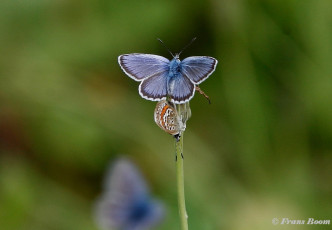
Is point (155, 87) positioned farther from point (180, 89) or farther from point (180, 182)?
point (180, 182)

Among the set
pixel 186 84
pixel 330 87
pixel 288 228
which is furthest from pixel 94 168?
pixel 186 84

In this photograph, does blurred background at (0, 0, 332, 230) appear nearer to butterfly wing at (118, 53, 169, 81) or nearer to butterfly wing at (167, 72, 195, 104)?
butterfly wing at (118, 53, 169, 81)

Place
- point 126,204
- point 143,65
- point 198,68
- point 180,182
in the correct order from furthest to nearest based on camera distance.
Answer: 1. point 126,204
2. point 143,65
3. point 198,68
4. point 180,182

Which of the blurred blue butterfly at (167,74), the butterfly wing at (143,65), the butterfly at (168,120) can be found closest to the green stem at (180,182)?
the butterfly at (168,120)

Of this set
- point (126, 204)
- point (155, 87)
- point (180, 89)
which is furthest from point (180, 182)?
point (126, 204)

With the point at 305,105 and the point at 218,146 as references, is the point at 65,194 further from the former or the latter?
the point at 305,105

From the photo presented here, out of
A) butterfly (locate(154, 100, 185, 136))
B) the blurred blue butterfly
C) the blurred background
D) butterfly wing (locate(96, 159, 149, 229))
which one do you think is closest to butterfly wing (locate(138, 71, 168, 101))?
the blurred blue butterfly
